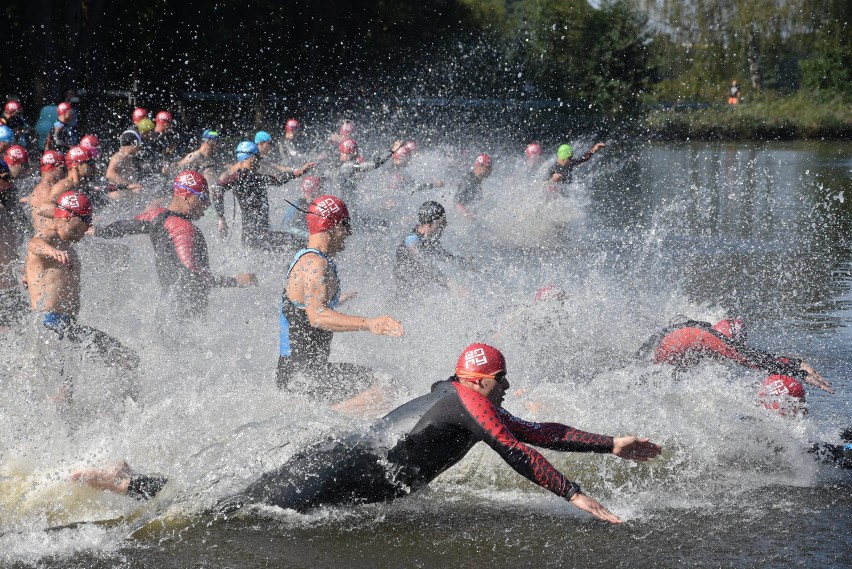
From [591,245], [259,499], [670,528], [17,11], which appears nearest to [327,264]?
[259,499]

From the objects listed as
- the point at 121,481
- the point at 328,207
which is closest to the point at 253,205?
the point at 328,207

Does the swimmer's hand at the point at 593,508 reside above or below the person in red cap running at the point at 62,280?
below

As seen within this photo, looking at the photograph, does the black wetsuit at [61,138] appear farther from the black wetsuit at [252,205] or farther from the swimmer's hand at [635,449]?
the swimmer's hand at [635,449]

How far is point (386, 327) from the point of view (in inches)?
215

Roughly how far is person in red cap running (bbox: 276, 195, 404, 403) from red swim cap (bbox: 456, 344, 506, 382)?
897 mm

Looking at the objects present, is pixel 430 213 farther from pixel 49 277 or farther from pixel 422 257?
pixel 49 277

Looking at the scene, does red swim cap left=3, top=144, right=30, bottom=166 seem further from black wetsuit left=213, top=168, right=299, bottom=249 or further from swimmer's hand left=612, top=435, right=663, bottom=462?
swimmer's hand left=612, top=435, right=663, bottom=462

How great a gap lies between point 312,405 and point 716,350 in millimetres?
2821

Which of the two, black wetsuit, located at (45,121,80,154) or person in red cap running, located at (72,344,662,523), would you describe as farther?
black wetsuit, located at (45,121,80,154)

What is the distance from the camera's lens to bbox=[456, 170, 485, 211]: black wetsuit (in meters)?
15.4

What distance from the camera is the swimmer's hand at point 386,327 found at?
542cm

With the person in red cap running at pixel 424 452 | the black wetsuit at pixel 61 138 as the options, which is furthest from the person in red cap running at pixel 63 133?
the person in red cap running at pixel 424 452

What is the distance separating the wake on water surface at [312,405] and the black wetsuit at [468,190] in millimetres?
4776

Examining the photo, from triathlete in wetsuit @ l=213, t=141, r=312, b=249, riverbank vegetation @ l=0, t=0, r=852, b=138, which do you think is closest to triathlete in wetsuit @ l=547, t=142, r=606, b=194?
triathlete in wetsuit @ l=213, t=141, r=312, b=249
